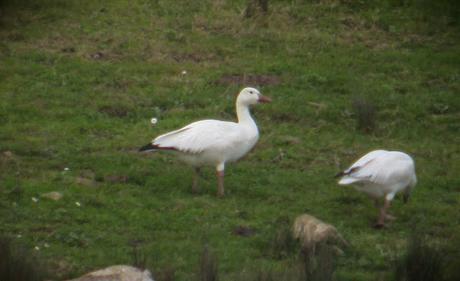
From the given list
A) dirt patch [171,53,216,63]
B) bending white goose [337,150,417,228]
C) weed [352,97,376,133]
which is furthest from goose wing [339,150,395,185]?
dirt patch [171,53,216,63]

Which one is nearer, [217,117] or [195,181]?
[195,181]

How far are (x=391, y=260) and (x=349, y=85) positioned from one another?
5.89 m

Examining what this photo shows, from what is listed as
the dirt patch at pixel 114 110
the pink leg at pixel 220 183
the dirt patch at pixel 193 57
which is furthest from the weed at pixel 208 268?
the dirt patch at pixel 193 57

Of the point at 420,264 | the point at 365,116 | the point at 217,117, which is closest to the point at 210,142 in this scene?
the point at 217,117

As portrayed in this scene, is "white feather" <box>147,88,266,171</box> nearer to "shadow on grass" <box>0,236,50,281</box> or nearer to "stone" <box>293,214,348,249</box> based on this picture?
"stone" <box>293,214,348,249</box>

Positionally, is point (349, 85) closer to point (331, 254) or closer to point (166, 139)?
point (166, 139)

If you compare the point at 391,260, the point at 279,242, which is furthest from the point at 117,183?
the point at 391,260

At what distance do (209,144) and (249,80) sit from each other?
153 inches

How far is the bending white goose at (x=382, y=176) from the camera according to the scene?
469 inches

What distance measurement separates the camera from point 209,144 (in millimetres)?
12516

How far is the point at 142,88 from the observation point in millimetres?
15828

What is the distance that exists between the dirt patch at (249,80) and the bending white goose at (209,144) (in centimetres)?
319

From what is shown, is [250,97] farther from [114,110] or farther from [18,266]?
[18,266]

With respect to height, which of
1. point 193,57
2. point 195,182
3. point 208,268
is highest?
point 193,57
